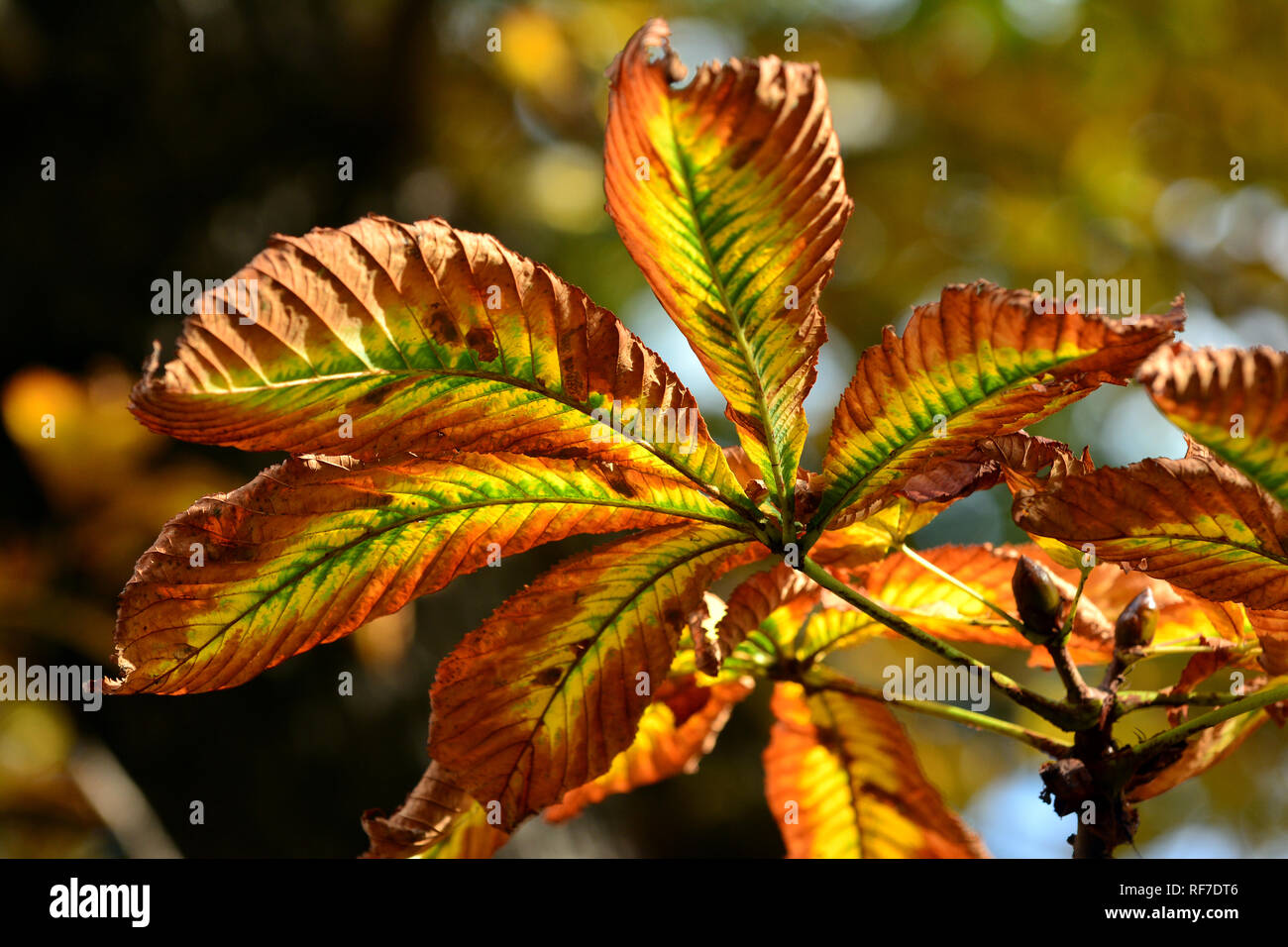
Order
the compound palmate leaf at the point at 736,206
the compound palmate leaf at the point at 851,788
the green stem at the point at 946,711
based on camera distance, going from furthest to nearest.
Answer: the compound palmate leaf at the point at 851,788, the green stem at the point at 946,711, the compound palmate leaf at the point at 736,206

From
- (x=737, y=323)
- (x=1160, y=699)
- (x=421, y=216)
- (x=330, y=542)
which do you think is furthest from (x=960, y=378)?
(x=421, y=216)

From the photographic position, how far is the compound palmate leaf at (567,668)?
509 mm

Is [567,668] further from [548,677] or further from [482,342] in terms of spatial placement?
[482,342]

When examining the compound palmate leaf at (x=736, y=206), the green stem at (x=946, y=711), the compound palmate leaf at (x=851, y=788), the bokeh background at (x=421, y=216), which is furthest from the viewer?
the bokeh background at (x=421, y=216)

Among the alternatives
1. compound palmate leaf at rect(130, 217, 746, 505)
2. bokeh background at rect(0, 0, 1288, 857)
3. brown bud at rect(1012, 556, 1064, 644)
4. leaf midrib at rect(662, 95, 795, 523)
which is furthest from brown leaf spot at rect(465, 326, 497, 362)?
bokeh background at rect(0, 0, 1288, 857)

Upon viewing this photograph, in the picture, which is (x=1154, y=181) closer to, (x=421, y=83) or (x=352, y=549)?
(x=421, y=83)

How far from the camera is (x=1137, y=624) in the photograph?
1.57 ft

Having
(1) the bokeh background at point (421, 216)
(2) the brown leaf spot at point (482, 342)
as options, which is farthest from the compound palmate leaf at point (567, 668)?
(1) the bokeh background at point (421, 216)

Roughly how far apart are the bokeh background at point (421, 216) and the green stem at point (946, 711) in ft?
4.08

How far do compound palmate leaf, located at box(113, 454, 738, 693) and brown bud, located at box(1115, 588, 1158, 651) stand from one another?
21cm

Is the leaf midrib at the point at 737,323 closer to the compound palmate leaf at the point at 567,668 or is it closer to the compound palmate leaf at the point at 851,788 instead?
the compound palmate leaf at the point at 567,668

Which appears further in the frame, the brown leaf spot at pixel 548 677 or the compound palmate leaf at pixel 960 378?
the brown leaf spot at pixel 548 677
